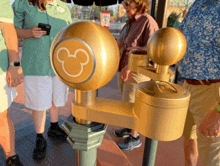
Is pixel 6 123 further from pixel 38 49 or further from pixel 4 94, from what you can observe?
pixel 38 49

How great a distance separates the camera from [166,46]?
0.57 metres

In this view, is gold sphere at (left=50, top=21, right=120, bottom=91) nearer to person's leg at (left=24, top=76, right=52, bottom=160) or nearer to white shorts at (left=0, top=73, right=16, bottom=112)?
white shorts at (left=0, top=73, right=16, bottom=112)

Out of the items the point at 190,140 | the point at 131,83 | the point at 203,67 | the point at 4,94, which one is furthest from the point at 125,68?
the point at 4,94

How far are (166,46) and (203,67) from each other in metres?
0.74

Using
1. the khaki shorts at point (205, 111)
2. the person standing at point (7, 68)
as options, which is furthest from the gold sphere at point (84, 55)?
the person standing at point (7, 68)

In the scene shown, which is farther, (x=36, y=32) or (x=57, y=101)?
(x=57, y=101)

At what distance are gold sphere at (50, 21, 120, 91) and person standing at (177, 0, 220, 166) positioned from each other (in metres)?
0.91

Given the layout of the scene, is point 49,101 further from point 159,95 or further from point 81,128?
point 159,95

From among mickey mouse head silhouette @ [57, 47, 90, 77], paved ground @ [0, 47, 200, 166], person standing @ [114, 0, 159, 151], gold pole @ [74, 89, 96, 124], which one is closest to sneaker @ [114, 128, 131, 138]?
paved ground @ [0, 47, 200, 166]

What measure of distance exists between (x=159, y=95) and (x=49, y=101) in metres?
1.58

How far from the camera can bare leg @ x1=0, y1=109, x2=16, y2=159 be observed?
1466 millimetres

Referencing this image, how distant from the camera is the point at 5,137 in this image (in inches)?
59.7

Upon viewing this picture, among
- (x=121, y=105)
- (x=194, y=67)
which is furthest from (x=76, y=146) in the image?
(x=194, y=67)

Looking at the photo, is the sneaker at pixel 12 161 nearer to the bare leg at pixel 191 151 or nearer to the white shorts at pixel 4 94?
the white shorts at pixel 4 94
